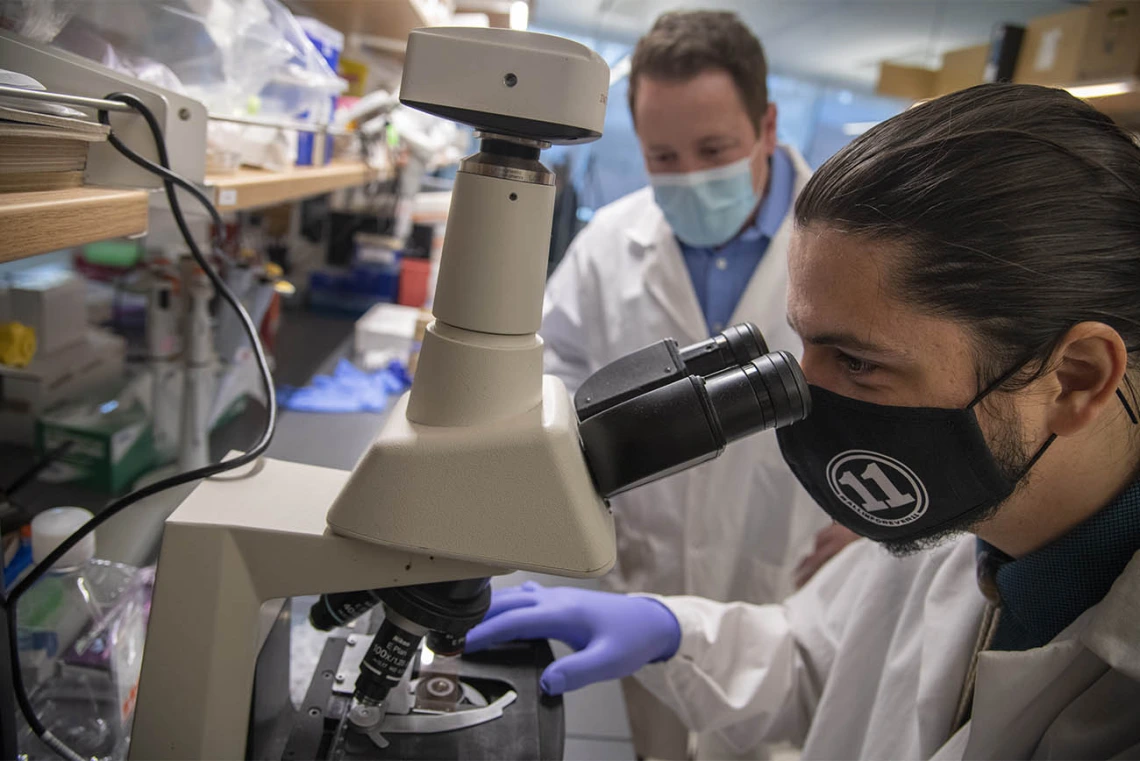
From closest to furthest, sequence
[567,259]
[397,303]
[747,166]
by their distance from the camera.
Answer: [747,166]
[567,259]
[397,303]

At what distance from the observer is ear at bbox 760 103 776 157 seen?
1722mm

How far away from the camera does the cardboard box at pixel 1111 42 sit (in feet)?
9.45

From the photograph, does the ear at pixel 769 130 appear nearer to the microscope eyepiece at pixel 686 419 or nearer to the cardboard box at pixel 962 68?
the microscope eyepiece at pixel 686 419

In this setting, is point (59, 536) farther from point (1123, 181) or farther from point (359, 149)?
point (359, 149)

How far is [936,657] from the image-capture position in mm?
926

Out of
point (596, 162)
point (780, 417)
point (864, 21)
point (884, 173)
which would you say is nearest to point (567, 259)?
point (884, 173)

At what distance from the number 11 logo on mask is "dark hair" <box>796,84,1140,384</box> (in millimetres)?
131

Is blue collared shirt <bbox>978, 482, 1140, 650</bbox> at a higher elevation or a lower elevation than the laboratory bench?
higher

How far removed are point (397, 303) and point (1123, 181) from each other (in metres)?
2.89

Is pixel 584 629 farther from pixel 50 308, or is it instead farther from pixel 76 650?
pixel 50 308

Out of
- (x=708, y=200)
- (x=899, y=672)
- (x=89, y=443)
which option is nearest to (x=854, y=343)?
(x=899, y=672)

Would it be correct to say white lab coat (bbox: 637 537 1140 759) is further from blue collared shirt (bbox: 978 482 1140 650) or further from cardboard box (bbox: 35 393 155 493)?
cardboard box (bbox: 35 393 155 493)

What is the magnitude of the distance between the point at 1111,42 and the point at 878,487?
127 inches

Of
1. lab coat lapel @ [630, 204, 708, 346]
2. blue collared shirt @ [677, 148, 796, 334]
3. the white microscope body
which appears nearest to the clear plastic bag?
the white microscope body
